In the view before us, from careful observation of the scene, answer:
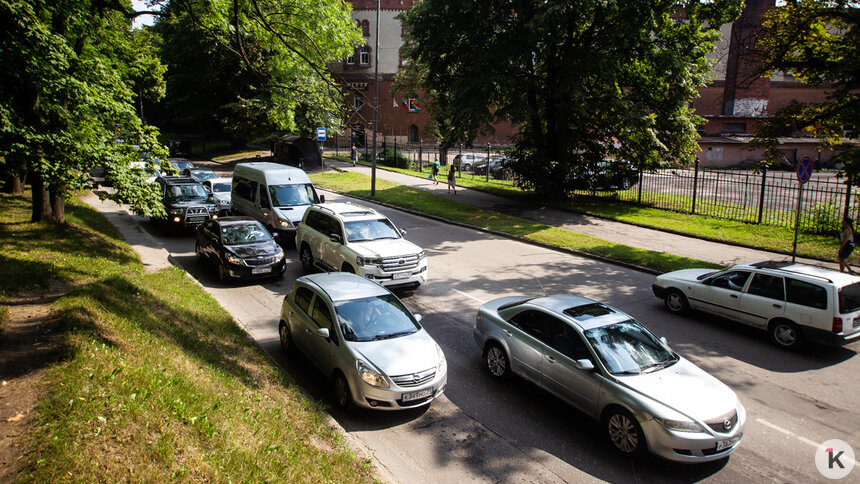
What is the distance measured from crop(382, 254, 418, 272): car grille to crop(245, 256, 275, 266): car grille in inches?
128

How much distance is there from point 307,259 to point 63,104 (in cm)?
671

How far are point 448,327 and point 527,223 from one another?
12.2 metres

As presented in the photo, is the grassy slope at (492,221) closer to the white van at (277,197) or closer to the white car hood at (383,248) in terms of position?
the white van at (277,197)

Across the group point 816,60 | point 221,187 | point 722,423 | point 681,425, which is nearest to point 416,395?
point 681,425

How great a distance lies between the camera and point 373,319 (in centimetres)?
852

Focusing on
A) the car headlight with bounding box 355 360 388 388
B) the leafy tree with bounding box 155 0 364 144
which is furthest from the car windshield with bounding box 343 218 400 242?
the car headlight with bounding box 355 360 388 388

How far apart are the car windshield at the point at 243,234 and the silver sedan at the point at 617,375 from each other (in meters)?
7.79

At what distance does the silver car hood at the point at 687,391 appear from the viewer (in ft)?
21.6

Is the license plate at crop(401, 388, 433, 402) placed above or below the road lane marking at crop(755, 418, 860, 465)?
above

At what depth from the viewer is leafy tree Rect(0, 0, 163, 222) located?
9.98m

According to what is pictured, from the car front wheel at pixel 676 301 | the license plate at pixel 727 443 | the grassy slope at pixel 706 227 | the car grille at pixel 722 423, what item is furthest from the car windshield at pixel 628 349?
the grassy slope at pixel 706 227

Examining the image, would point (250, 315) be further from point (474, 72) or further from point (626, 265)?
point (474, 72)

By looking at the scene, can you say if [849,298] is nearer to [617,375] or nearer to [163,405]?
[617,375]

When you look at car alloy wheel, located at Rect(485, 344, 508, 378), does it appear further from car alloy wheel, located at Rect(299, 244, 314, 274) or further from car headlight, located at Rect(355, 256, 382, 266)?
car alloy wheel, located at Rect(299, 244, 314, 274)
